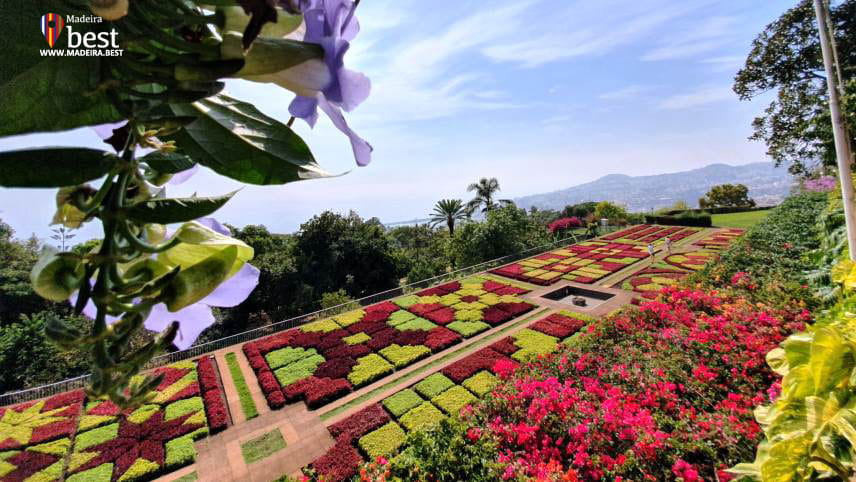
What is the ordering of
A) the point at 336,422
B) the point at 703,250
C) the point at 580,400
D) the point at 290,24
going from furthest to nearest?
the point at 703,250, the point at 336,422, the point at 580,400, the point at 290,24

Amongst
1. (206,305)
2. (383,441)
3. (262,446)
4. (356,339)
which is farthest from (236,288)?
(356,339)

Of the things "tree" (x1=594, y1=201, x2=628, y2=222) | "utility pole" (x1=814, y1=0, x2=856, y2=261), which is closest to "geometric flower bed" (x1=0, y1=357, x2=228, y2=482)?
"utility pole" (x1=814, y1=0, x2=856, y2=261)

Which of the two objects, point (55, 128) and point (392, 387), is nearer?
point (55, 128)

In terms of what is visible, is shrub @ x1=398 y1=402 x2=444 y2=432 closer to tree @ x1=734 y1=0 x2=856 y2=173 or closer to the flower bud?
the flower bud

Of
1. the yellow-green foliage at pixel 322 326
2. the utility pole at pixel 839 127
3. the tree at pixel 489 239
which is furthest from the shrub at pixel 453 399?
the tree at pixel 489 239

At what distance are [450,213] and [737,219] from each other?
28468 millimetres

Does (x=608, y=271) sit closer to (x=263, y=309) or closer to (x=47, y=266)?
(x=263, y=309)

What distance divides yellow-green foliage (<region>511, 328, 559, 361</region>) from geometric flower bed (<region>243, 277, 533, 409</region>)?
64.0 inches

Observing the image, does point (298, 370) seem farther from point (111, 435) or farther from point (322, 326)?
point (111, 435)

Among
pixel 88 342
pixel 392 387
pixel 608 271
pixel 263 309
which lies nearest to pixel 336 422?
pixel 392 387

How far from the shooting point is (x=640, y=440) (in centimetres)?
476

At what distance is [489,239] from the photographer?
2438 centimetres

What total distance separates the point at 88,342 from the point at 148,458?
34.6ft

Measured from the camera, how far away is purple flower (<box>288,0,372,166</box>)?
0.45 meters
